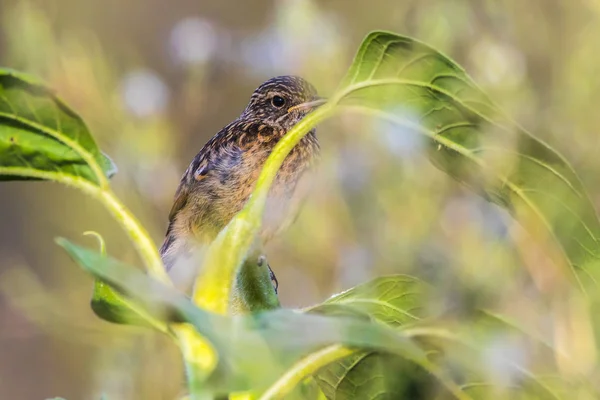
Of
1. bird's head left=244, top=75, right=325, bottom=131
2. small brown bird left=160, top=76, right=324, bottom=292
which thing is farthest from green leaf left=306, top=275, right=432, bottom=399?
bird's head left=244, top=75, right=325, bottom=131

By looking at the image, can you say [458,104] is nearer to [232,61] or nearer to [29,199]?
[232,61]

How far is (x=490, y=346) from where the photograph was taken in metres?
0.39

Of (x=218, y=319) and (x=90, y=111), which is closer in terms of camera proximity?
(x=218, y=319)

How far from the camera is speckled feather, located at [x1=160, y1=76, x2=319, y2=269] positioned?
1738 millimetres

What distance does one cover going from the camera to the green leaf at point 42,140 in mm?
466

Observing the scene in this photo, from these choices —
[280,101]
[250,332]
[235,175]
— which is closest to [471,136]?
[250,332]

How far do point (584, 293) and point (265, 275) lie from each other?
180 mm

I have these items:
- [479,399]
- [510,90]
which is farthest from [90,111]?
[479,399]

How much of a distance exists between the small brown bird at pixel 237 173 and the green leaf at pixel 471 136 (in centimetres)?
102

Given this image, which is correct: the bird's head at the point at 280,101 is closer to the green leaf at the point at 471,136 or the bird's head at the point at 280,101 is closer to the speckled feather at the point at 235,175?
the speckled feather at the point at 235,175

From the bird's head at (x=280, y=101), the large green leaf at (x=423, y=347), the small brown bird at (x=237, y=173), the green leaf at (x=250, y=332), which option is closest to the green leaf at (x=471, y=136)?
the large green leaf at (x=423, y=347)

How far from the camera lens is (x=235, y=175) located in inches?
73.5

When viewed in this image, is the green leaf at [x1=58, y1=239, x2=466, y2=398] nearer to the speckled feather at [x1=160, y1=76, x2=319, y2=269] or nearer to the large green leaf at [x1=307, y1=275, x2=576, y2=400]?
the large green leaf at [x1=307, y1=275, x2=576, y2=400]

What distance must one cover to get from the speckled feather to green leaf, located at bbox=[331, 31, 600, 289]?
1029 millimetres
